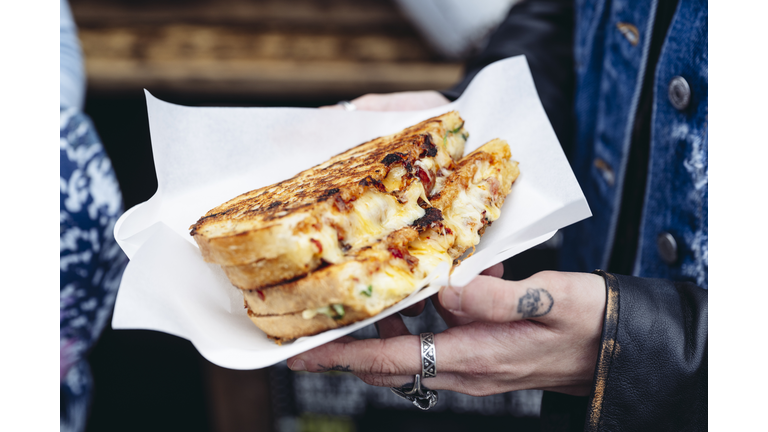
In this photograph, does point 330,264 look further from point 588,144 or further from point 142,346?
point 142,346

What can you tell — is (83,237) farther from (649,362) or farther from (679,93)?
(679,93)

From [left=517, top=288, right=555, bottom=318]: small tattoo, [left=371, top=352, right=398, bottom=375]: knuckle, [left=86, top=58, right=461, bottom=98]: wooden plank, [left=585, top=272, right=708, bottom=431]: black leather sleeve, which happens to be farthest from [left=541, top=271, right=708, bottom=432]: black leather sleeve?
[left=86, top=58, right=461, bottom=98]: wooden plank

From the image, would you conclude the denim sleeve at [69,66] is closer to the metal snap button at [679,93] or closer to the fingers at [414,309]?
the fingers at [414,309]

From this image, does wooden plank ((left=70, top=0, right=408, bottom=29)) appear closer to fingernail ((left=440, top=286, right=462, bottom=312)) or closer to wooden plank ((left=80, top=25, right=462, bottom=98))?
wooden plank ((left=80, top=25, right=462, bottom=98))

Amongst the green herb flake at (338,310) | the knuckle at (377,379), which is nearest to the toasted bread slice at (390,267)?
the green herb flake at (338,310)

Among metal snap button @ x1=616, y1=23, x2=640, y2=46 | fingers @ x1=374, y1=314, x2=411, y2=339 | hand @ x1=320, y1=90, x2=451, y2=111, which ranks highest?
metal snap button @ x1=616, y1=23, x2=640, y2=46

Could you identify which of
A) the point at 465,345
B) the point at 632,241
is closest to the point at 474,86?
the point at 632,241

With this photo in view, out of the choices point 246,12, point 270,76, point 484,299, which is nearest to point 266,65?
point 270,76
